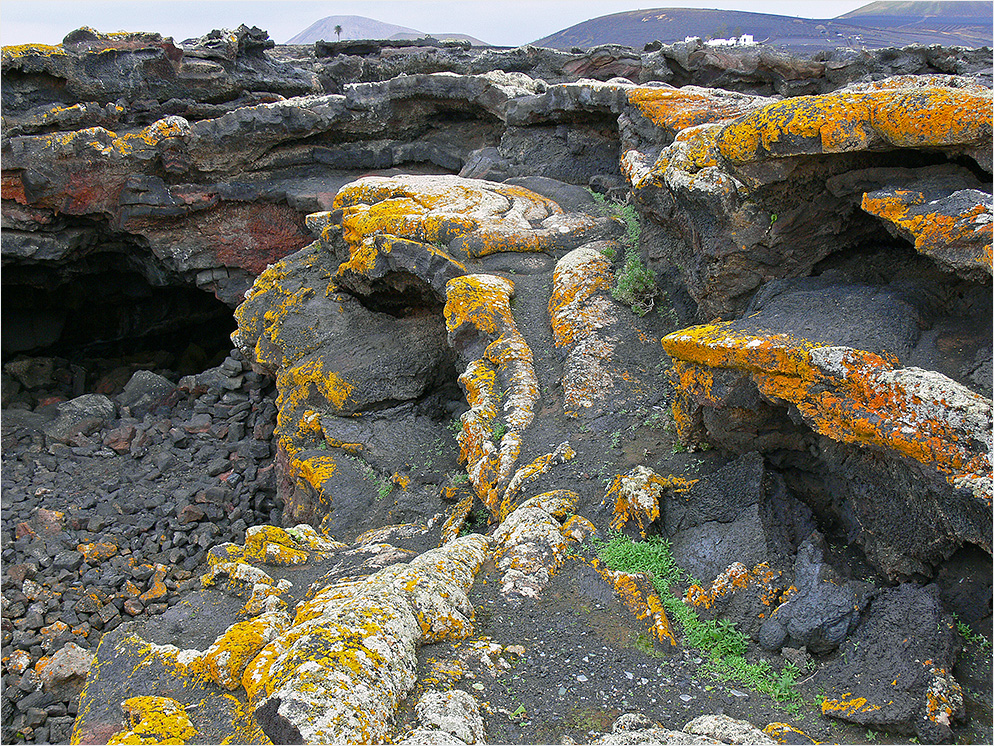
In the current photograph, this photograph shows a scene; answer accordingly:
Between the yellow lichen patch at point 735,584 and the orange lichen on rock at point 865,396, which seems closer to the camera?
the orange lichen on rock at point 865,396

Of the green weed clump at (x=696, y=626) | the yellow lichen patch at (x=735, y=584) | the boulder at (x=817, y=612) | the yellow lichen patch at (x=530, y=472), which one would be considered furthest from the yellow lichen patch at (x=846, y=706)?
the yellow lichen patch at (x=530, y=472)

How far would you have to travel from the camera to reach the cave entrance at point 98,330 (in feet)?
63.7

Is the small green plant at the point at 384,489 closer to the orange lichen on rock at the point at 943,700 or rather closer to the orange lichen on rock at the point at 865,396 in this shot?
the orange lichen on rock at the point at 865,396

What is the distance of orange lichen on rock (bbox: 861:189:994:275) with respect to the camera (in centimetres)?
540

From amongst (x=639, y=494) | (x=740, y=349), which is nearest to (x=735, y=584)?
(x=639, y=494)

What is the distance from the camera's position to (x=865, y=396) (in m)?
5.34

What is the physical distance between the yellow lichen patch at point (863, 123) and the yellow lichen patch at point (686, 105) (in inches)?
134

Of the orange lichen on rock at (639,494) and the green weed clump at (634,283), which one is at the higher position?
the green weed clump at (634,283)

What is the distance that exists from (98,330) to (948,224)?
23.5 m

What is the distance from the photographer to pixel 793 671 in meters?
5.20

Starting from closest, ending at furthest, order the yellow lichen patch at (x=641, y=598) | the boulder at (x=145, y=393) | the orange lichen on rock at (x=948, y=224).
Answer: the orange lichen on rock at (x=948, y=224) < the yellow lichen patch at (x=641, y=598) < the boulder at (x=145, y=393)

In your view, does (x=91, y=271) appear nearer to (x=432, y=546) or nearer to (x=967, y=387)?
(x=432, y=546)

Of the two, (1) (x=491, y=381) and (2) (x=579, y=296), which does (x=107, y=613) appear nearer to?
(1) (x=491, y=381)

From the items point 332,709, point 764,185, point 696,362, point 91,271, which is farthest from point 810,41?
point 332,709
